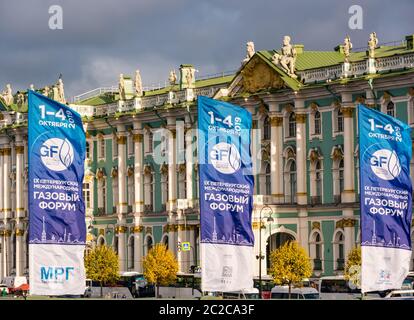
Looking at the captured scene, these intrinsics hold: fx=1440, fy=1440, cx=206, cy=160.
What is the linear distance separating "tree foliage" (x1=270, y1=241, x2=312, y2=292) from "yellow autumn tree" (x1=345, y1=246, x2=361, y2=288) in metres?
3.92

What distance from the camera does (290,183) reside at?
98375 mm

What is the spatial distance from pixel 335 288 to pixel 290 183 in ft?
37.8

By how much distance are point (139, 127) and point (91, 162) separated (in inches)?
311

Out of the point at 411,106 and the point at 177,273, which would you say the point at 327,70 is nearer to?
the point at 411,106

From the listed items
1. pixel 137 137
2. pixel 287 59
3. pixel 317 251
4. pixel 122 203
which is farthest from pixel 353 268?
pixel 122 203

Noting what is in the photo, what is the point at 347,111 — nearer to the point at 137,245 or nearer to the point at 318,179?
the point at 318,179

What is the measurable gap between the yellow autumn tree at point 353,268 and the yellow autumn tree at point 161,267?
1746 cm

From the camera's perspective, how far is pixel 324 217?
95500 mm

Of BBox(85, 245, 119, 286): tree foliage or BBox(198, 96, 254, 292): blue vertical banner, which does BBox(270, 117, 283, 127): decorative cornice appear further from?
BBox(198, 96, 254, 292): blue vertical banner

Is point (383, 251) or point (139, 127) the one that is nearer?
point (383, 251)

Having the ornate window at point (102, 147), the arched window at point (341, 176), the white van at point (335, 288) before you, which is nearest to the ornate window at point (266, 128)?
the arched window at point (341, 176)

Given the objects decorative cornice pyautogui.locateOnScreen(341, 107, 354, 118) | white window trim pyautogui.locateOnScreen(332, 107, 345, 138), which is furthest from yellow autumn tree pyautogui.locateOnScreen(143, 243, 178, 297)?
decorative cornice pyautogui.locateOnScreen(341, 107, 354, 118)

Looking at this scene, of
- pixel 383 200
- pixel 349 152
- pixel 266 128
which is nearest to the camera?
pixel 383 200
